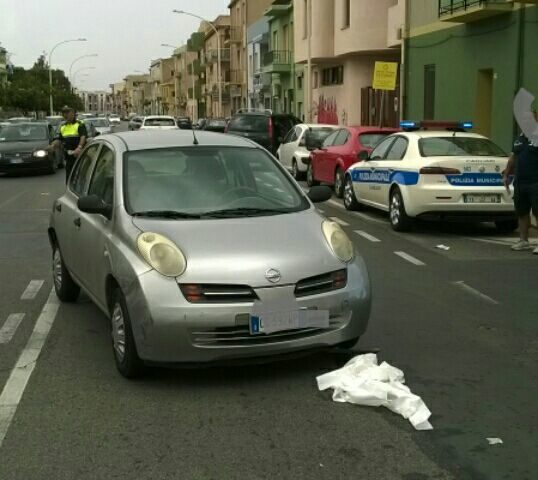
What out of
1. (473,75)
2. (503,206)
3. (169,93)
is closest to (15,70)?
(169,93)

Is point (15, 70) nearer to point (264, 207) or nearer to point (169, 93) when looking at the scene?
point (169, 93)

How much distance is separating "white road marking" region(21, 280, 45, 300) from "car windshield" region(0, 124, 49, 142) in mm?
16627

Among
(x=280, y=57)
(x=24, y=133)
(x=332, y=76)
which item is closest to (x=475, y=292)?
(x=24, y=133)

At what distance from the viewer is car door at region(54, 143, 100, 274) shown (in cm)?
641

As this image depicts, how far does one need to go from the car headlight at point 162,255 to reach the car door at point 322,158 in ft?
38.7

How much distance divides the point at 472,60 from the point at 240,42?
52542 millimetres

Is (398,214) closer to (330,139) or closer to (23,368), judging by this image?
(330,139)

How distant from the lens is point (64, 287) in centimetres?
698

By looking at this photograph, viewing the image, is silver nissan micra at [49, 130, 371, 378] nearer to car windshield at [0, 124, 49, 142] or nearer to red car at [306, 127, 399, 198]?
red car at [306, 127, 399, 198]

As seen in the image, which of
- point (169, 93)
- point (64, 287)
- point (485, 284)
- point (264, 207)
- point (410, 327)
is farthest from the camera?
point (169, 93)

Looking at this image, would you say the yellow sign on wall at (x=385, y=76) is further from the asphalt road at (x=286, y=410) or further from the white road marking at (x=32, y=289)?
the white road marking at (x=32, y=289)

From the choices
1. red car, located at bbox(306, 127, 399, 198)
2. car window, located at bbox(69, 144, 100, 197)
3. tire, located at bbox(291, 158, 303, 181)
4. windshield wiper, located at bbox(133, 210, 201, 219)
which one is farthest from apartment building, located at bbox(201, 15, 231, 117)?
windshield wiper, located at bbox(133, 210, 201, 219)

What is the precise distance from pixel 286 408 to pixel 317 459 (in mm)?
705

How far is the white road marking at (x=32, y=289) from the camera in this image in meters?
7.39
